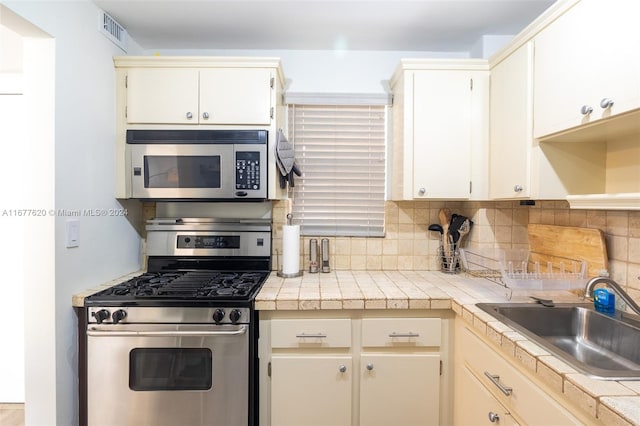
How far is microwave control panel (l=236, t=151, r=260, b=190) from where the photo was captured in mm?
1780

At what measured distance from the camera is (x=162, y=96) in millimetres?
1806

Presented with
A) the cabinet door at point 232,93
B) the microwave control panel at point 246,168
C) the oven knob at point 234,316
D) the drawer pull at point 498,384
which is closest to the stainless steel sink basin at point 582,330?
the drawer pull at point 498,384

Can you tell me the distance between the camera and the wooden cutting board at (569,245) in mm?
1433

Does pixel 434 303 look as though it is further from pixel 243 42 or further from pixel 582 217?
pixel 243 42

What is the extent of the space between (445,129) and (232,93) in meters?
1.23

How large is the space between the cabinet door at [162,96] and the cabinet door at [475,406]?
1896mm

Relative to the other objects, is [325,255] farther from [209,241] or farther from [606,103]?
[606,103]

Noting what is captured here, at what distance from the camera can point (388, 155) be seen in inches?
84.8

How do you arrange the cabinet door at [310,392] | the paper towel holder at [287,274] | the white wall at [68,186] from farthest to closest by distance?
1. the paper towel holder at [287,274]
2. the cabinet door at [310,392]
3. the white wall at [68,186]

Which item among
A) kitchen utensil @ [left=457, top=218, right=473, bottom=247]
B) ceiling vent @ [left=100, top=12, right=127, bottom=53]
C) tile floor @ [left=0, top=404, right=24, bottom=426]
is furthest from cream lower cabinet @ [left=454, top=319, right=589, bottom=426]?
tile floor @ [left=0, top=404, right=24, bottom=426]

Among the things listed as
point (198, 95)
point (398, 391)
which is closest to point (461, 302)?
point (398, 391)

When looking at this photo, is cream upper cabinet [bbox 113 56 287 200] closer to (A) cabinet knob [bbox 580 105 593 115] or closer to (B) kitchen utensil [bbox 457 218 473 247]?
(B) kitchen utensil [bbox 457 218 473 247]

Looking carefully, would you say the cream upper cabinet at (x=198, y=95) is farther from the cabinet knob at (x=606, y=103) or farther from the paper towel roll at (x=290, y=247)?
the cabinet knob at (x=606, y=103)

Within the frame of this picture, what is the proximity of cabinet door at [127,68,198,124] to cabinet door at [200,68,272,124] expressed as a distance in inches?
2.5
